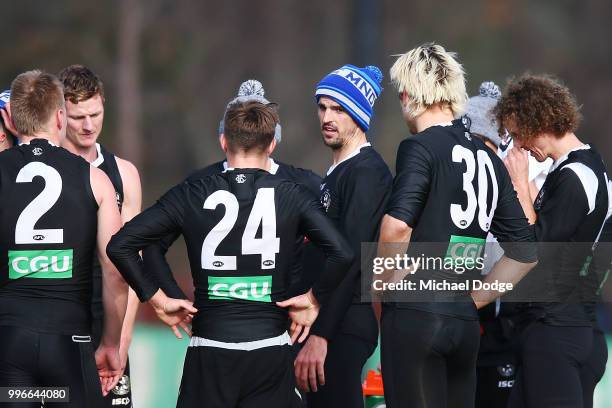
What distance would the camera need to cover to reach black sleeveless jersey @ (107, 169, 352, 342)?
15.7ft

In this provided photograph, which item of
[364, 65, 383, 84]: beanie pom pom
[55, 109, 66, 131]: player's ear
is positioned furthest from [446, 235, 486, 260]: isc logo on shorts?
[55, 109, 66, 131]: player's ear

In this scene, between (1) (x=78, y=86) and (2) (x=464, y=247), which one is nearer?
(2) (x=464, y=247)

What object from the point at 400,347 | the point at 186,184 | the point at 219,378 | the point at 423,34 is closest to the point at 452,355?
the point at 400,347

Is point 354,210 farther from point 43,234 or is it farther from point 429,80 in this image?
point 43,234

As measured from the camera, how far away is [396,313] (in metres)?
4.93

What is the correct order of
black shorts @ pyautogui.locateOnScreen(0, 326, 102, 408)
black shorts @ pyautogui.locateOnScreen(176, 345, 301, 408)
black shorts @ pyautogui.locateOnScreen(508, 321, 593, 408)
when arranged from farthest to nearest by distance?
1. black shorts @ pyautogui.locateOnScreen(508, 321, 593, 408)
2. black shorts @ pyautogui.locateOnScreen(0, 326, 102, 408)
3. black shorts @ pyautogui.locateOnScreen(176, 345, 301, 408)

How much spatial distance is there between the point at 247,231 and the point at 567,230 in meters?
1.65

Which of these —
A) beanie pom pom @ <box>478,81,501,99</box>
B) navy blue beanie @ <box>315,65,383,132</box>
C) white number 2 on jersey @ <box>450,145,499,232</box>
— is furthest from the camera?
beanie pom pom @ <box>478,81,501,99</box>

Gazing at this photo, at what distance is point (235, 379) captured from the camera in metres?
4.75

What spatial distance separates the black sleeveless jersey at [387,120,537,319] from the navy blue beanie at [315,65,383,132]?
0.71 m

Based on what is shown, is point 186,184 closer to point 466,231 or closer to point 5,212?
point 5,212

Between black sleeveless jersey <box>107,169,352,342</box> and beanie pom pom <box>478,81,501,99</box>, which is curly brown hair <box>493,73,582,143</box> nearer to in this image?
beanie pom pom <box>478,81,501,99</box>

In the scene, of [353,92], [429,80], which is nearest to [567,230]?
[429,80]

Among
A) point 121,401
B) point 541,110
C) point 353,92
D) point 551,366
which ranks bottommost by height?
point 121,401
